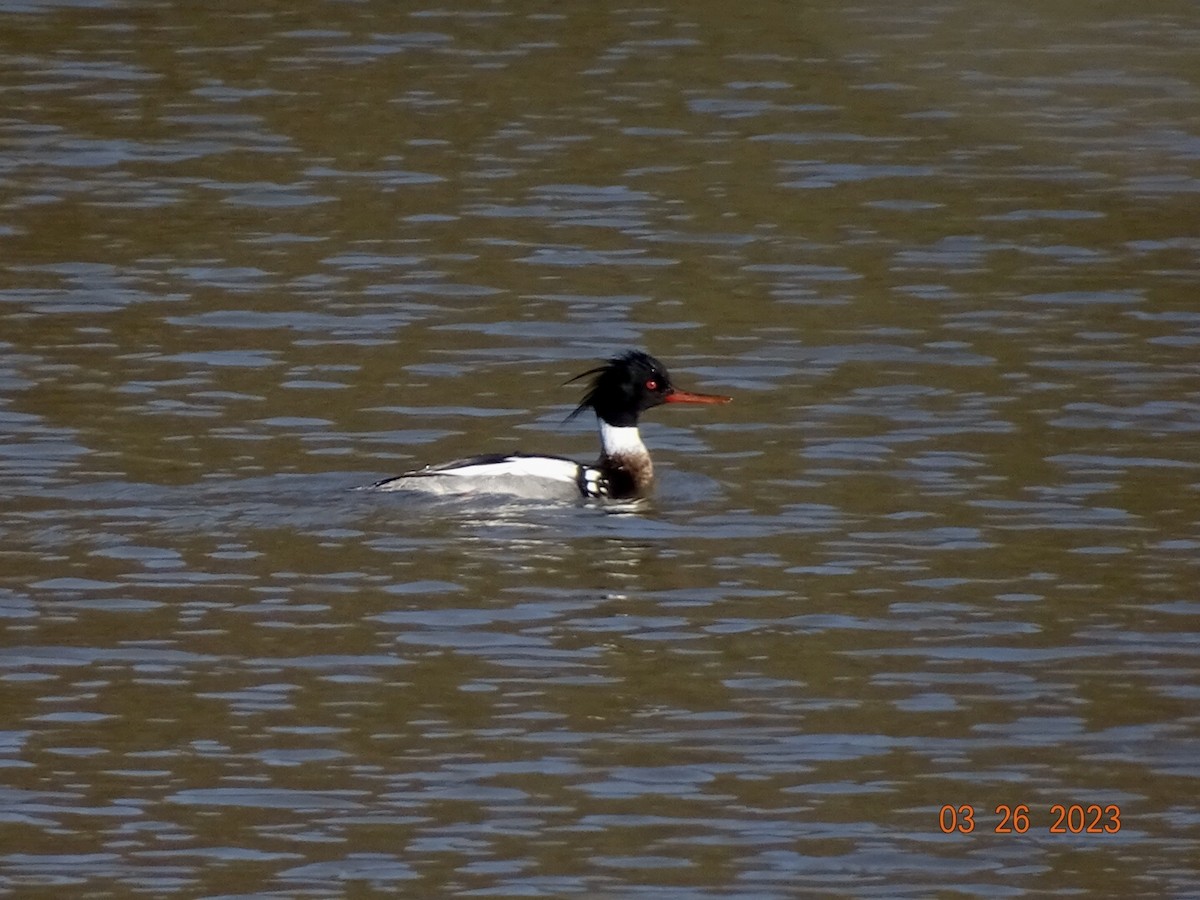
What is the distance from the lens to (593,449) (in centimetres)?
1467

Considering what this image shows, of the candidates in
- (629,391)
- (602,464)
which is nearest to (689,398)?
(629,391)

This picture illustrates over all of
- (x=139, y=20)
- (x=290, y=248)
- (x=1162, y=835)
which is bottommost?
(x=1162, y=835)

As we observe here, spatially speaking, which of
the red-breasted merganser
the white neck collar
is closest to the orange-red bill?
the red-breasted merganser

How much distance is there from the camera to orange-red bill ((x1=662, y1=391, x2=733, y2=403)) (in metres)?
13.5

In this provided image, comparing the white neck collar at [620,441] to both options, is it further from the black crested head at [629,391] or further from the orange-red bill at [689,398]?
the orange-red bill at [689,398]

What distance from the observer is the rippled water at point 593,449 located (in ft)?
27.3

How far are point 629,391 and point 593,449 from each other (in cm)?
102

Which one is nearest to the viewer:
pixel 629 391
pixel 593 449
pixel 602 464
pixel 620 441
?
pixel 602 464

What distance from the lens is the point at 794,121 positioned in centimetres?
2061

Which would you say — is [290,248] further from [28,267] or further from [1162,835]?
[1162,835]

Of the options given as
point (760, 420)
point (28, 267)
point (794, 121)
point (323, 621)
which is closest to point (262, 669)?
point (323, 621)

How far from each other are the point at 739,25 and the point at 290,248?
24.1ft

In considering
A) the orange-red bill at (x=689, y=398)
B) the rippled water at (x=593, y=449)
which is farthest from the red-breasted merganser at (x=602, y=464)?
the rippled water at (x=593, y=449)

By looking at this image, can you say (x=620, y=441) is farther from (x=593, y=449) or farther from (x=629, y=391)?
(x=593, y=449)
